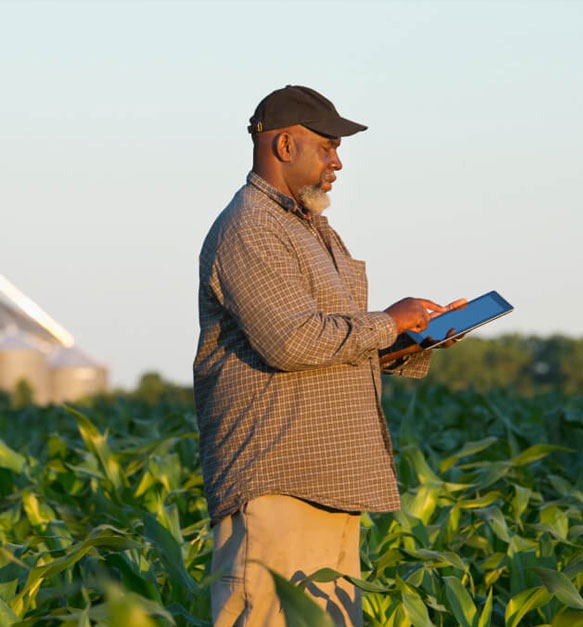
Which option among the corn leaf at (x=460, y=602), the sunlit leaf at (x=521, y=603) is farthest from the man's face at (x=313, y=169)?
the sunlit leaf at (x=521, y=603)

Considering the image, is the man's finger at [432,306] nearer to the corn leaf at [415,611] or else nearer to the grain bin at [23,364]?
the corn leaf at [415,611]

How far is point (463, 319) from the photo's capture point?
3377 mm

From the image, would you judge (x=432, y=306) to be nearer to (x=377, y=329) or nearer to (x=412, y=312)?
(x=412, y=312)

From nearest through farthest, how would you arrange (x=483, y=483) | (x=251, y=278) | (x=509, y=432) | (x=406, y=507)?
1. (x=251, y=278)
2. (x=406, y=507)
3. (x=483, y=483)
4. (x=509, y=432)

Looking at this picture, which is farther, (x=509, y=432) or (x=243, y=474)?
(x=509, y=432)

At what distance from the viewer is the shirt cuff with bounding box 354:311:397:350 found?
3016 mm

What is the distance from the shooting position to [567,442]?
22.4 ft

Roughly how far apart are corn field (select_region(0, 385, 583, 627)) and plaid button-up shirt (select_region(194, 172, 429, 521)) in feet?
0.93

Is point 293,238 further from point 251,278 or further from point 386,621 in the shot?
point 386,621

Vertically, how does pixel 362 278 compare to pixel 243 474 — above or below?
above

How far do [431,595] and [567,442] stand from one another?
2908 millimetres

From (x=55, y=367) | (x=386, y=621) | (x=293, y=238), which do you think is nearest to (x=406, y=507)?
(x=386, y=621)

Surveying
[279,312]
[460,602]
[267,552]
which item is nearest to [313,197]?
[279,312]

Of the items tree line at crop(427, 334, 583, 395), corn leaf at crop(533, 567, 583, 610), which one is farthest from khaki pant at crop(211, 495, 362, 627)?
tree line at crop(427, 334, 583, 395)
